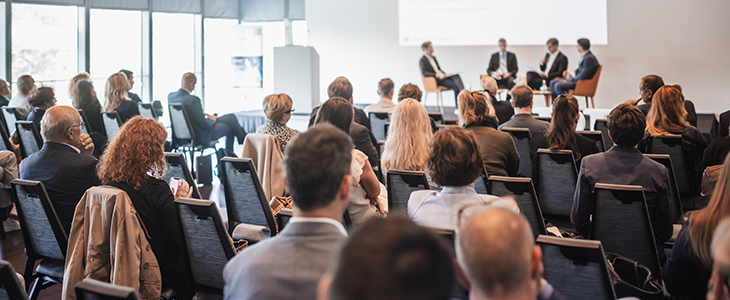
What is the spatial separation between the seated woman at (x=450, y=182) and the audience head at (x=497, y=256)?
1024 mm

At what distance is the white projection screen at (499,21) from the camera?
32.2 feet

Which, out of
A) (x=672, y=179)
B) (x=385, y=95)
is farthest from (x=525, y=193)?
(x=385, y=95)

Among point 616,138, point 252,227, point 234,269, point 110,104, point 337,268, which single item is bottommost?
point 252,227

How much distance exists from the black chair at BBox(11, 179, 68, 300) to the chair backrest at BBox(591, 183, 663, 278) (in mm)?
2671

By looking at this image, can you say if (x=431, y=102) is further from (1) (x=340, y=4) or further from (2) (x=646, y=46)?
(2) (x=646, y=46)

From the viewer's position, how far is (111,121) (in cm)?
577

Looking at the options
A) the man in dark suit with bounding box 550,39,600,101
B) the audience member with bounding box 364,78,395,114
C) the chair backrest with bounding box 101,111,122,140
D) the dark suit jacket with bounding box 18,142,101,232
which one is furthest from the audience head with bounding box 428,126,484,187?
the man in dark suit with bounding box 550,39,600,101

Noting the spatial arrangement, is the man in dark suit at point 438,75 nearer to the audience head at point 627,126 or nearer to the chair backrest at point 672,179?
the chair backrest at point 672,179

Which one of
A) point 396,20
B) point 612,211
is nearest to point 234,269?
point 612,211

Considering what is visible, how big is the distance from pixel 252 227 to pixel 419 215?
4.69ft

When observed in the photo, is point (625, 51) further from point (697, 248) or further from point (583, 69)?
point (697, 248)

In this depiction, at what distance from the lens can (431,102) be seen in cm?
1204

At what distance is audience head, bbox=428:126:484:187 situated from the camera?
2164 millimetres

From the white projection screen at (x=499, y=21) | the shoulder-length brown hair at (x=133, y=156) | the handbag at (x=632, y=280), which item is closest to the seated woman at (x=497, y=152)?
the handbag at (x=632, y=280)
